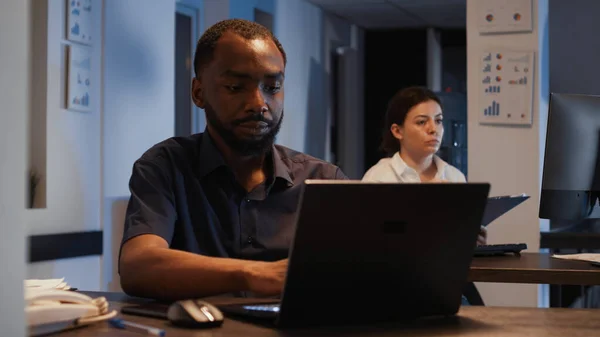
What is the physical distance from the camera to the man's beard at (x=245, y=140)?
5.92 feet

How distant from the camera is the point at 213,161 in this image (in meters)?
1.89

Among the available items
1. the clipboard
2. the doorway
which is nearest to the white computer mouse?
the clipboard

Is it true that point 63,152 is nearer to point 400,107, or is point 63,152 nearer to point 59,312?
point 400,107

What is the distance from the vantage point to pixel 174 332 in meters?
1.21

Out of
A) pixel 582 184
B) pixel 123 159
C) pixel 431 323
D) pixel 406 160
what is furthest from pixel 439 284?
pixel 406 160

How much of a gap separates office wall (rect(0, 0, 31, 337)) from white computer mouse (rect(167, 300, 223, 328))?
1.51 feet

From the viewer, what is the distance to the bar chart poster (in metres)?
4.44

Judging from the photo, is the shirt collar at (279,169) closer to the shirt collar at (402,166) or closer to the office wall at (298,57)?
the shirt collar at (402,166)

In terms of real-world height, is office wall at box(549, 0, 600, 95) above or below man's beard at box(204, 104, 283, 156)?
above

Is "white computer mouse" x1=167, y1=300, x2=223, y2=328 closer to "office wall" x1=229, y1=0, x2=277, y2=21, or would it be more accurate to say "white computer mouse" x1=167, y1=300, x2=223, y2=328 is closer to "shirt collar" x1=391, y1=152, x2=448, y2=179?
"shirt collar" x1=391, y1=152, x2=448, y2=179

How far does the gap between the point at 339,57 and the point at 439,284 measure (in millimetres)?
6835

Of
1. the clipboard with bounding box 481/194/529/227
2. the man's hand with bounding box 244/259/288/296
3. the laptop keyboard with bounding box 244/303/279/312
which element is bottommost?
the laptop keyboard with bounding box 244/303/279/312

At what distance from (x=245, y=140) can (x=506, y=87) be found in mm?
2924

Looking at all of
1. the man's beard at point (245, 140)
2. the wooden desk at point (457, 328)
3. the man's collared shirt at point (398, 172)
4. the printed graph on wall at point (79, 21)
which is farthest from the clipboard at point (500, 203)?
the printed graph on wall at point (79, 21)
